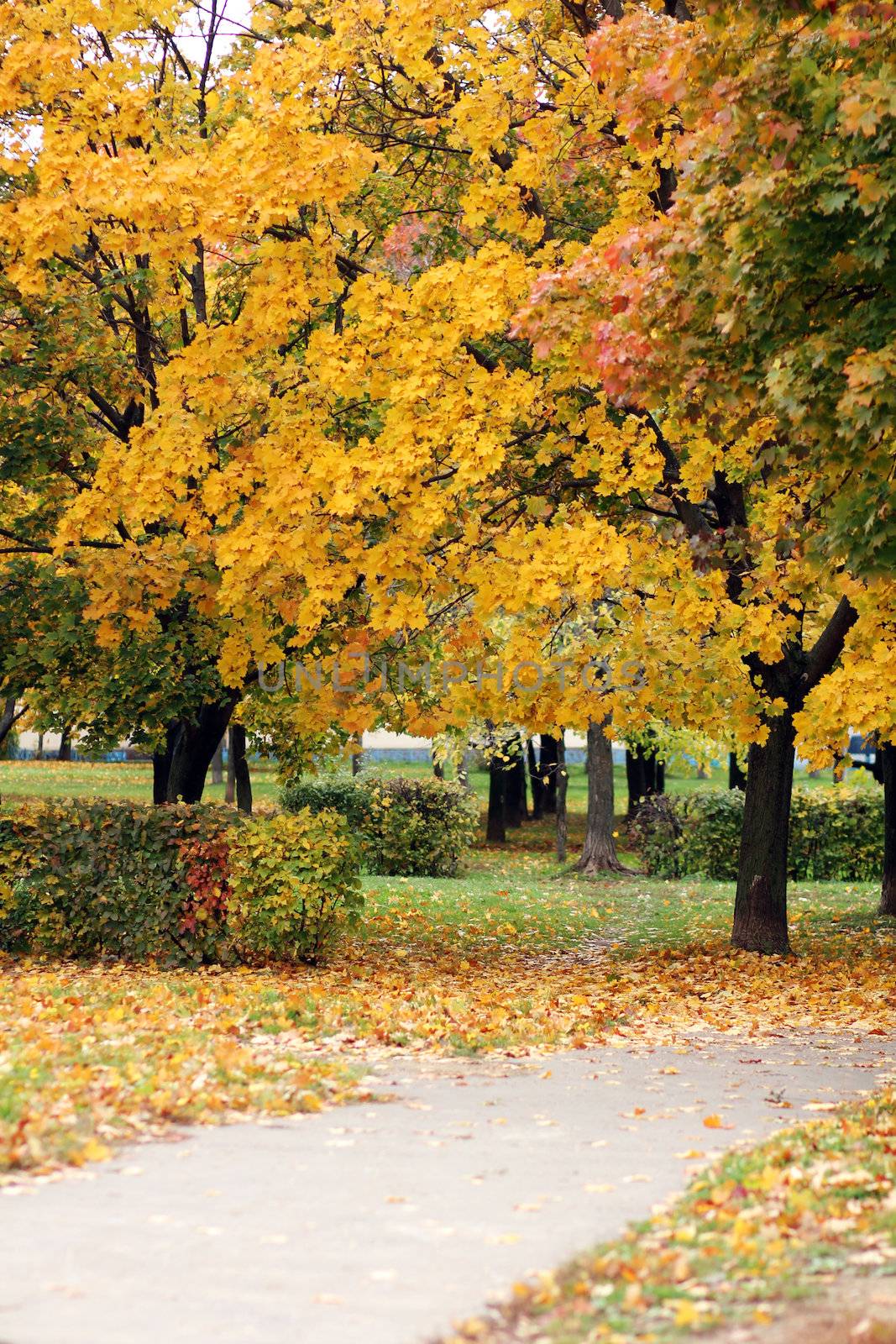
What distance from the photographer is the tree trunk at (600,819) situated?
21.6m

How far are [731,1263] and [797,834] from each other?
1811 centimetres

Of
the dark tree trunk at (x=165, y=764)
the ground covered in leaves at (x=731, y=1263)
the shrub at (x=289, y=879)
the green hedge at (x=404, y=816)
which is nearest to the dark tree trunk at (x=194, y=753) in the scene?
the dark tree trunk at (x=165, y=764)

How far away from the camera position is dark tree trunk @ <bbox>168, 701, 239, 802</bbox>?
1352cm

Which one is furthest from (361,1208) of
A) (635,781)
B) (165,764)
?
(635,781)

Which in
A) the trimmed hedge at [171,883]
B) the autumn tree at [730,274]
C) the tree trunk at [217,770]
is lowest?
the trimmed hedge at [171,883]

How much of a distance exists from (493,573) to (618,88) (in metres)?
3.26

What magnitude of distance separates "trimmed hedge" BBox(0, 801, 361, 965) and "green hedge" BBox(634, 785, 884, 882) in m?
11.3

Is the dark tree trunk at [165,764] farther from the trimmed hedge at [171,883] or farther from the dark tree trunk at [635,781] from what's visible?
the dark tree trunk at [635,781]

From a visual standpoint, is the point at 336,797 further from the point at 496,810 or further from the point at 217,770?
the point at 217,770

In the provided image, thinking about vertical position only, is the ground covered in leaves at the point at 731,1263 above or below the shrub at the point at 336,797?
below

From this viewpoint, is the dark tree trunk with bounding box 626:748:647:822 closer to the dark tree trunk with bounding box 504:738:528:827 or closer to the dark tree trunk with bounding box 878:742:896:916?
the dark tree trunk with bounding box 504:738:528:827

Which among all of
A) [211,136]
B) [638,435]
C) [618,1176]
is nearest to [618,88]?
[638,435]

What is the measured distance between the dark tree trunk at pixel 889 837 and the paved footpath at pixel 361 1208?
30.8 ft

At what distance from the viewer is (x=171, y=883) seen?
1111 cm
